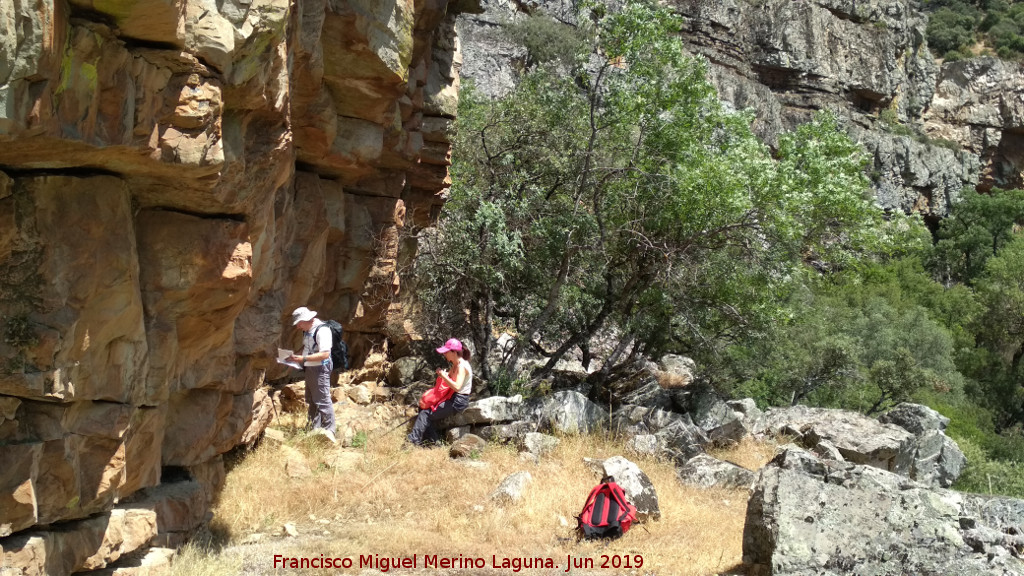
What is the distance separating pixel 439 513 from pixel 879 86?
49.4 m

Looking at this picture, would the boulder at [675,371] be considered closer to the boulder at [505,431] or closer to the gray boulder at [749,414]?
the gray boulder at [749,414]

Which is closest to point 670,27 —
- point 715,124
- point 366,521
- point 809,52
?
point 715,124

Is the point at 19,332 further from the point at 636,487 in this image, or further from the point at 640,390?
the point at 640,390

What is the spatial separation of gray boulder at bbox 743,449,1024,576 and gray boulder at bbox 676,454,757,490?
290 cm

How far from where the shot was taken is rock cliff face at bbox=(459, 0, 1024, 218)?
45.3m

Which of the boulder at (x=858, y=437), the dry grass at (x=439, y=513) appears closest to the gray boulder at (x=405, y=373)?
the dry grass at (x=439, y=513)

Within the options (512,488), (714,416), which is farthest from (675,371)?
(512,488)

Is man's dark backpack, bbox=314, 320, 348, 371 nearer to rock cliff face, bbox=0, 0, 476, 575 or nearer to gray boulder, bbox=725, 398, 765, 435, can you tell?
rock cliff face, bbox=0, 0, 476, 575

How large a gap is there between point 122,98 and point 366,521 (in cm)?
416

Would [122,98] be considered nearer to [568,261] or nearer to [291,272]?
[291,272]

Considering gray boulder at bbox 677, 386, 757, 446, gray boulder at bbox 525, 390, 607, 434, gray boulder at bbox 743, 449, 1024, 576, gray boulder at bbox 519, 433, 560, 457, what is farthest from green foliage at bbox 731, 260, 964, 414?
gray boulder at bbox 743, 449, 1024, 576

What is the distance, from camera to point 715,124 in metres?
12.4

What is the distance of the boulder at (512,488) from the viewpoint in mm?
7414

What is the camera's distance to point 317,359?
830 centimetres
